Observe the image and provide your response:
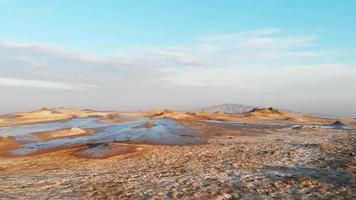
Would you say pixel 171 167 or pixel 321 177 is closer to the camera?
pixel 321 177

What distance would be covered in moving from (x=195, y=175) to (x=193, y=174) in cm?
24

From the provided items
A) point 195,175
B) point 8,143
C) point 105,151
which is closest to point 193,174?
point 195,175

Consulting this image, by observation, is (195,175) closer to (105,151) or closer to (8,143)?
(105,151)

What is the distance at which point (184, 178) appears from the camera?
41.7 feet

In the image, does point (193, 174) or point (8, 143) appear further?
point (8, 143)

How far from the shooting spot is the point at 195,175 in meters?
13.1

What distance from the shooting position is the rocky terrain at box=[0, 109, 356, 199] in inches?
419

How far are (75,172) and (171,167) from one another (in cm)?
403

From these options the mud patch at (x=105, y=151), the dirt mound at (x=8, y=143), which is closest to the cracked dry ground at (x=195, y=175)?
the mud patch at (x=105, y=151)

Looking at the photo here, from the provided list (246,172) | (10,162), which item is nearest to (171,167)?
(246,172)

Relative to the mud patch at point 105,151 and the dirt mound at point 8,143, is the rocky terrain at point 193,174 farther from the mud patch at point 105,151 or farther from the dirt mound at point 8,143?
the dirt mound at point 8,143

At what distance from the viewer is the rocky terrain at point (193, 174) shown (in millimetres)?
10648

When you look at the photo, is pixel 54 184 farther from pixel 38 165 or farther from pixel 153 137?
pixel 153 137

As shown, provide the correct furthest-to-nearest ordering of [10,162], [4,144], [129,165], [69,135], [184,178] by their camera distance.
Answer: [69,135], [4,144], [10,162], [129,165], [184,178]
